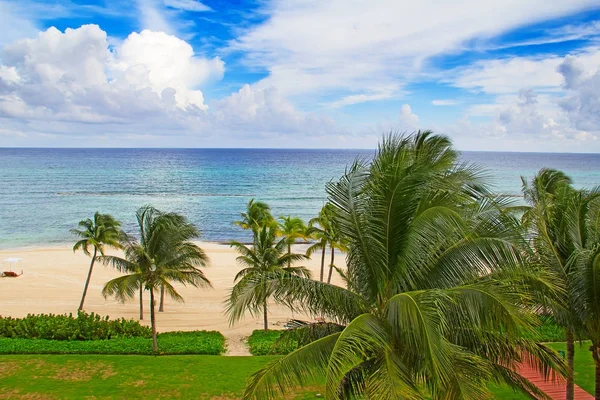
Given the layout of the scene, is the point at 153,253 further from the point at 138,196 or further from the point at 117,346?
the point at 138,196

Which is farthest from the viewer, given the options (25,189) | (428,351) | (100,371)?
(25,189)

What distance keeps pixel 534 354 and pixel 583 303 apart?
72.2 inches

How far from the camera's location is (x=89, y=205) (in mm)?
65375

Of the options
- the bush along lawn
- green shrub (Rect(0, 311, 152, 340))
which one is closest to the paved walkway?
the bush along lawn

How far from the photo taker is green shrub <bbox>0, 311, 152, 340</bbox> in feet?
58.4

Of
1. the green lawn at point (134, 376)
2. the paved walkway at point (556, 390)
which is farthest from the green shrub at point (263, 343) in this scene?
the paved walkway at point (556, 390)

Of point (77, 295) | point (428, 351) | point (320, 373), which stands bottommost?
point (77, 295)

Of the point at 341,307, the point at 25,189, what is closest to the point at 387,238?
the point at 341,307

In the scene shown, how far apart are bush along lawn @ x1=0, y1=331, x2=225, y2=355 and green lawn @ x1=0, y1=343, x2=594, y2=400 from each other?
0.76 metres

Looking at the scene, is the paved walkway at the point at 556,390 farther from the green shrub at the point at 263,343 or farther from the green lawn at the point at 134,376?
the green shrub at the point at 263,343

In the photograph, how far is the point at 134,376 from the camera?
1382 centimetres

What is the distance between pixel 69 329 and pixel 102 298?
829 centimetres

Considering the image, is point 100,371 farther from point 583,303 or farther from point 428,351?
point 583,303

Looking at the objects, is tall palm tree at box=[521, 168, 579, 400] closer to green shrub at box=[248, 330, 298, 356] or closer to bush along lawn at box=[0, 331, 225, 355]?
green shrub at box=[248, 330, 298, 356]
